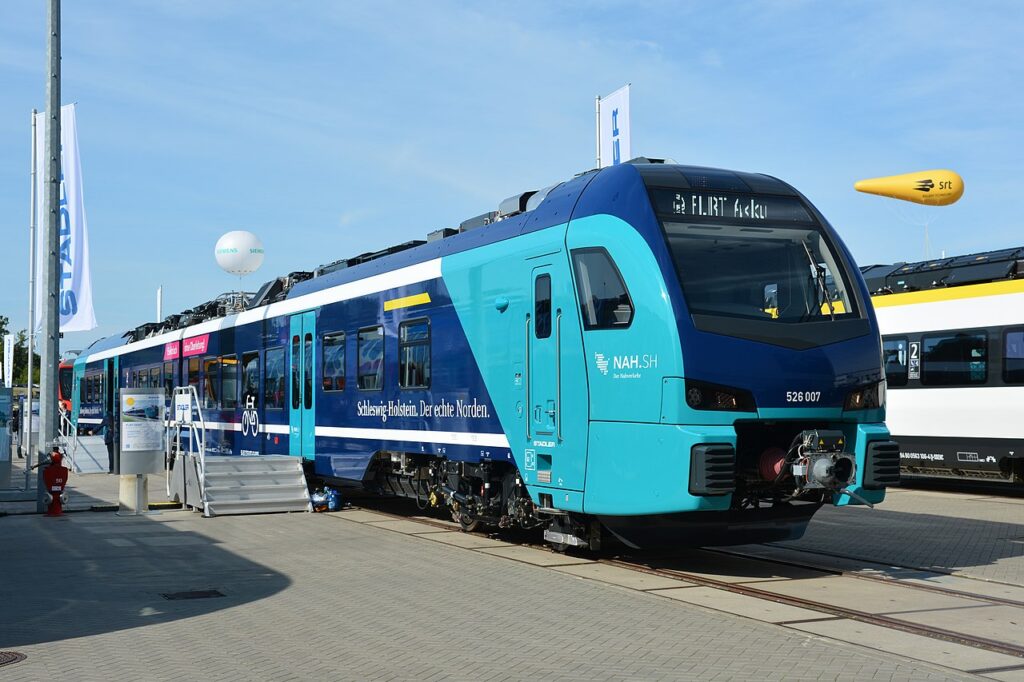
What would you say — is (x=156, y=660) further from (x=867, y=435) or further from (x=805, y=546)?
(x=805, y=546)

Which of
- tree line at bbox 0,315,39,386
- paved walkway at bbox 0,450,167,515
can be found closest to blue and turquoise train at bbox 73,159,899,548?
paved walkway at bbox 0,450,167,515

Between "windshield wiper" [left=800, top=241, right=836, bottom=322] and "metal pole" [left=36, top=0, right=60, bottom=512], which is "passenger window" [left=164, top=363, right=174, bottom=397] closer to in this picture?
"metal pole" [left=36, top=0, right=60, bottom=512]

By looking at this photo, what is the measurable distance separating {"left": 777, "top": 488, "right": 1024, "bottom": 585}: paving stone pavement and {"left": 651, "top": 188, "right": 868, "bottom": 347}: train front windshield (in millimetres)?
2866

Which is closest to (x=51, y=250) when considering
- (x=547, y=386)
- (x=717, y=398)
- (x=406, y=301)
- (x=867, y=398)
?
(x=406, y=301)

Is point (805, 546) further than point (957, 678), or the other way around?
point (805, 546)

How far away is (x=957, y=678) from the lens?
6.70 metres

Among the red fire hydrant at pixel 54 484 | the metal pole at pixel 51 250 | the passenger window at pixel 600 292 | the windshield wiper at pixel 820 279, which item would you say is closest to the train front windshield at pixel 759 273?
the windshield wiper at pixel 820 279

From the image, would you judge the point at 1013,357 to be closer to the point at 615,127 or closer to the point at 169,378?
the point at 615,127

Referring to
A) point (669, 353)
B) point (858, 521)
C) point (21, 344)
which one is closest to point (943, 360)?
point (858, 521)

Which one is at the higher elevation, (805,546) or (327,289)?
(327,289)

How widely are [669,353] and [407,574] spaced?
11.5 feet

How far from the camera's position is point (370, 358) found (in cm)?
1588

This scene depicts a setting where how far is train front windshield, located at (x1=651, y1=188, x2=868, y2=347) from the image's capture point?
32.6 ft

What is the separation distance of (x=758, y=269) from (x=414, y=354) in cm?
558
